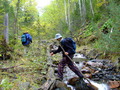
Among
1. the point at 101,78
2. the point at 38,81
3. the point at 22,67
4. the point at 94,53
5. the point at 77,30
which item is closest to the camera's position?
the point at 38,81

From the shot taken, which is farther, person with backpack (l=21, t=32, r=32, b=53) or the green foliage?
person with backpack (l=21, t=32, r=32, b=53)

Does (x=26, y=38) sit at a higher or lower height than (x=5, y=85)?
higher

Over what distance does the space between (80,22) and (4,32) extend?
51.1 feet

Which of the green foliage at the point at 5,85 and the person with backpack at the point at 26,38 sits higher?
Result: the person with backpack at the point at 26,38

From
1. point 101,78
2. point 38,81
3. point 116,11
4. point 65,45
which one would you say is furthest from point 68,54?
point 116,11

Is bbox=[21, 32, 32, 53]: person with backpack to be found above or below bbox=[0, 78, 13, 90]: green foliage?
above

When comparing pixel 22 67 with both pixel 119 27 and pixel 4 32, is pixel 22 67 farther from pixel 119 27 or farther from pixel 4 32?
pixel 119 27

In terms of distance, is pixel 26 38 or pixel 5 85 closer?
pixel 5 85

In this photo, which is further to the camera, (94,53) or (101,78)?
(94,53)

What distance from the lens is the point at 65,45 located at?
5172 mm

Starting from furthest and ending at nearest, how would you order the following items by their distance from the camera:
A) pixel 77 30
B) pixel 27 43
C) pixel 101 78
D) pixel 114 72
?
pixel 77 30 < pixel 27 43 < pixel 114 72 < pixel 101 78

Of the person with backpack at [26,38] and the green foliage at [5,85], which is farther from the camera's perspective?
the person with backpack at [26,38]

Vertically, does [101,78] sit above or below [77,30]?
below

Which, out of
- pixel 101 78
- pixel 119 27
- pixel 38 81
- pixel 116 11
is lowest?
pixel 101 78
